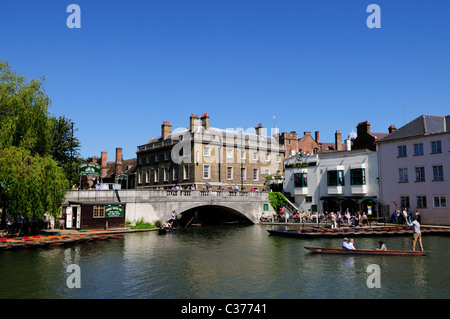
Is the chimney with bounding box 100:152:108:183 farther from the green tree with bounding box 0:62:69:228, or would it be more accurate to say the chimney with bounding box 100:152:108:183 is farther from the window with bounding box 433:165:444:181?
the window with bounding box 433:165:444:181

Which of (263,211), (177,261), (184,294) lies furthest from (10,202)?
(263,211)

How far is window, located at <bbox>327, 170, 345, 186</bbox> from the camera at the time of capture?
51.5 meters

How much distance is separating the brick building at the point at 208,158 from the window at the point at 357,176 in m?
16.6

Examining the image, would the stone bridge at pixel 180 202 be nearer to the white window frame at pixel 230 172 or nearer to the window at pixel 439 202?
the white window frame at pixel 230 172

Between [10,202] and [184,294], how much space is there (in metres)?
18.8

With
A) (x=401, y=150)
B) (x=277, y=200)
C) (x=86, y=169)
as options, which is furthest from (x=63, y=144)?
(x=401, y=150)

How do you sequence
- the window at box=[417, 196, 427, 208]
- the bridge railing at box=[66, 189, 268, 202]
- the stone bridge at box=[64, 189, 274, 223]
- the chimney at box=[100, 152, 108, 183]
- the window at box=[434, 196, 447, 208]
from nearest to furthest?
the bridge railing at box=[66, 189, 268, 202] < the stone bridge at box=[64, 189, 274, 223] < the window at box=[434, 196, 447, 208] < the window at box=[417, 196, 427, 208] < the chimney at box=[100, 152, 108, 183]

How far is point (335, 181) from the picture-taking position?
52.1 metres

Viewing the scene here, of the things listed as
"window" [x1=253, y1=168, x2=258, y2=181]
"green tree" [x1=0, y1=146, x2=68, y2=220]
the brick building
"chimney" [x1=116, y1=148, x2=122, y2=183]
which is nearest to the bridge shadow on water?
the brick building

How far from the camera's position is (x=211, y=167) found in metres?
62.0

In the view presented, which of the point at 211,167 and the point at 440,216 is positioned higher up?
the point at 211,167

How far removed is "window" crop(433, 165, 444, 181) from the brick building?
2649cm

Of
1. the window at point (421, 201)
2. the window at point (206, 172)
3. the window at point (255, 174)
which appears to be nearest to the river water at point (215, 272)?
the window at point (421, 201)
